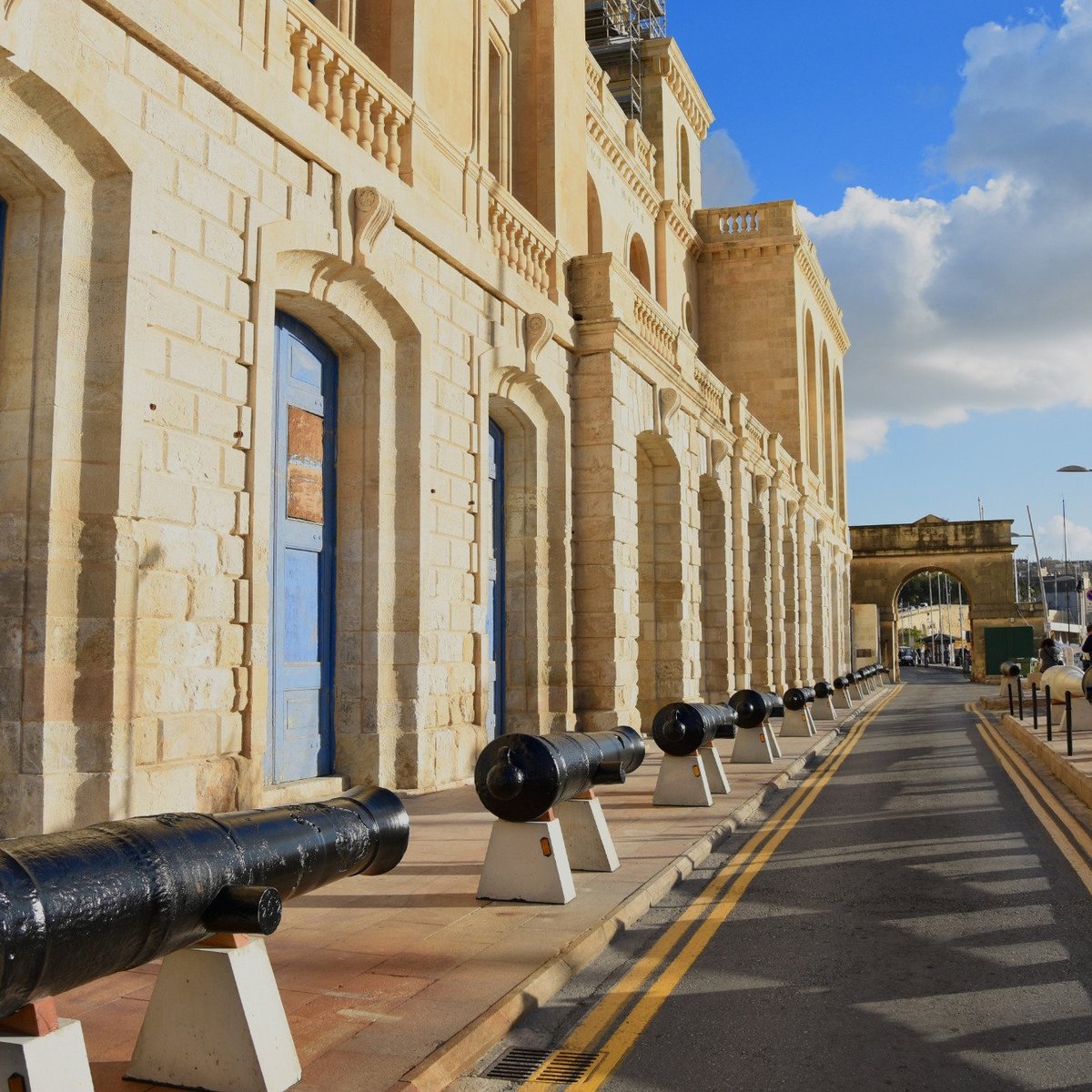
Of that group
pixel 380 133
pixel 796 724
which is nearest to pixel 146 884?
pixel 380 133

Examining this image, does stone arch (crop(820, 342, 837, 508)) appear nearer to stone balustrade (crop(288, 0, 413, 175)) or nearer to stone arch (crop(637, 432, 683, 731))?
stone arch (crop(637, 432, 683, 731))

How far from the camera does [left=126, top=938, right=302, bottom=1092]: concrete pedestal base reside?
3.71 m

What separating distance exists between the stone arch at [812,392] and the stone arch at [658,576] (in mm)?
21733

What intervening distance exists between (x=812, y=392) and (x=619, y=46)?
15.5m

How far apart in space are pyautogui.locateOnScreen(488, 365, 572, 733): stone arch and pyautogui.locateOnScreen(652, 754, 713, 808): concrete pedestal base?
12.6ft

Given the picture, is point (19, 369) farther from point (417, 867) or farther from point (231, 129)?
point (417, 867)

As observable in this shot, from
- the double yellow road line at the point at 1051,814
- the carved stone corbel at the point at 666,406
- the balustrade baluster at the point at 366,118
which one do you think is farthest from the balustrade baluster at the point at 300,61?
the carved stone corbel at the point at 666,406

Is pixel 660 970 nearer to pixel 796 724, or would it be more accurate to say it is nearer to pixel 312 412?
pixel 312 412

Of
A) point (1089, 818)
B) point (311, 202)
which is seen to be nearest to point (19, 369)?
point (311, 202)

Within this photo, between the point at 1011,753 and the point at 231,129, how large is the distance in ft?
46.6

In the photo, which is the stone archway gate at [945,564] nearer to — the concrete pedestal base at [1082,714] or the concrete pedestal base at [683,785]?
the concrete pedestal base at [1082,714]

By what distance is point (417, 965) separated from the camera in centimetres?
534

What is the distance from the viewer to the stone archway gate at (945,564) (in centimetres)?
5475

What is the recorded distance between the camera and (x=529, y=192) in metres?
16.3
